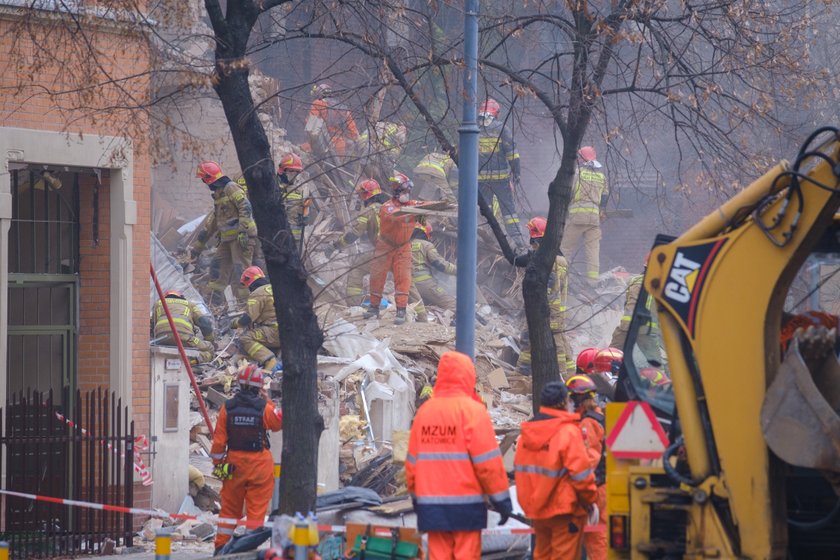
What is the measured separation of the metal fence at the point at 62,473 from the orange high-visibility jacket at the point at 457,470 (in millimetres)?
4433

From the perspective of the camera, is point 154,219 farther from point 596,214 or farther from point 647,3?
point 647,3

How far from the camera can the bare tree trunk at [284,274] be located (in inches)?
347

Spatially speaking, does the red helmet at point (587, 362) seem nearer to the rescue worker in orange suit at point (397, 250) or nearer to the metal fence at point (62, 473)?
the metal fence at point (62, 473)

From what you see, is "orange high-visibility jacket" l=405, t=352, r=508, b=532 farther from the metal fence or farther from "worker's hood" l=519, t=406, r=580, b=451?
the metal fence

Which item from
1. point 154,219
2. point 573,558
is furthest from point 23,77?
point 154,219

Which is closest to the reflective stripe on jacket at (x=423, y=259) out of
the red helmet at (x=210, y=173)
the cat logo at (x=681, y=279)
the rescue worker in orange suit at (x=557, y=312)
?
the rescue worker in orange suit at (x=557, y=312)

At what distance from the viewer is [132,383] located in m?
11.9

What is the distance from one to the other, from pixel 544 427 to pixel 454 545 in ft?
3.26

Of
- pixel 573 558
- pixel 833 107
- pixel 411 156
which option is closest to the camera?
pixel 573 558

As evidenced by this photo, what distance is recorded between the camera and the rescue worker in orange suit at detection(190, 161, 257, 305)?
1705 cm

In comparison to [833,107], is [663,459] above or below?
below

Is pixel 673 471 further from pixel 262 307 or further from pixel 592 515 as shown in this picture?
pixel 262 307

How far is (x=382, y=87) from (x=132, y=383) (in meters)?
4.26

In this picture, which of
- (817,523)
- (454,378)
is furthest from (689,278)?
(454,378)
